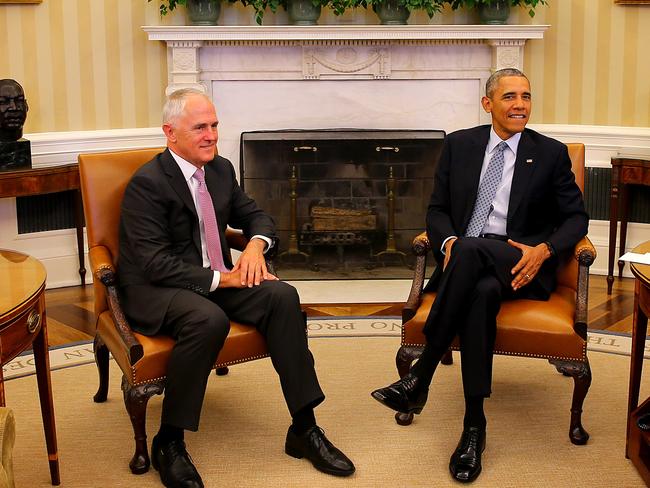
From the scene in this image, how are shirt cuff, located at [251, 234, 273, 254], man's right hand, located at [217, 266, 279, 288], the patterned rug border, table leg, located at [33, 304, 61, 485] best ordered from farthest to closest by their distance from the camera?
the patterned rug border → shirt cuff, located at [251, 234, 273, 254] → man's right hand, located at [217, 266, 279, 288] → table leg, located at [33, 304, 61, 485]

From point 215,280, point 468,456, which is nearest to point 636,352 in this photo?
point 468,456

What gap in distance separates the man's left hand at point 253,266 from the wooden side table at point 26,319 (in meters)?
0.72

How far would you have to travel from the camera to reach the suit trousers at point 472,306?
10.8ft

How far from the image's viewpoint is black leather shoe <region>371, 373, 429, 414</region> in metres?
3.49

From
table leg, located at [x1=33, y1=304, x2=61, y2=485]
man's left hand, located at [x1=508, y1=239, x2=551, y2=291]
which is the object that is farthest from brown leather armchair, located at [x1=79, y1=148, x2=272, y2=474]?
man's left hand, located at [x1=508, y1=239, x2=551, y2=291]

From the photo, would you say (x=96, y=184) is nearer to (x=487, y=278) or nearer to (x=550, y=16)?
(x=487, y=278)

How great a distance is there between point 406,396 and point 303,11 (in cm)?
311

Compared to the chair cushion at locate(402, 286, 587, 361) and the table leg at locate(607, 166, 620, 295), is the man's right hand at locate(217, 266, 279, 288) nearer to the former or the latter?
the chair cushion at locate(402, 286, 587, 361)

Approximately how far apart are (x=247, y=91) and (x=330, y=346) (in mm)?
2122

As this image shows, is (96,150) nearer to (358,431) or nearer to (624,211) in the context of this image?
(358,431)

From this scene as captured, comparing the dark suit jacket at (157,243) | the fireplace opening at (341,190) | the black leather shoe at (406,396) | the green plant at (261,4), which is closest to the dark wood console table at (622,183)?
the fireplace opening at (341,190)

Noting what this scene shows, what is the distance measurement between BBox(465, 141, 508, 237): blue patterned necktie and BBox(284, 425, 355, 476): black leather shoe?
3.40 ft

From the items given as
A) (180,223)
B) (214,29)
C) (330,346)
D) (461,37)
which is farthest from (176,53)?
(180,223)

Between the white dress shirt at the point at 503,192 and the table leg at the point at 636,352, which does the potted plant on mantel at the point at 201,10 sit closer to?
the white dress shirt at the point at 503,192
